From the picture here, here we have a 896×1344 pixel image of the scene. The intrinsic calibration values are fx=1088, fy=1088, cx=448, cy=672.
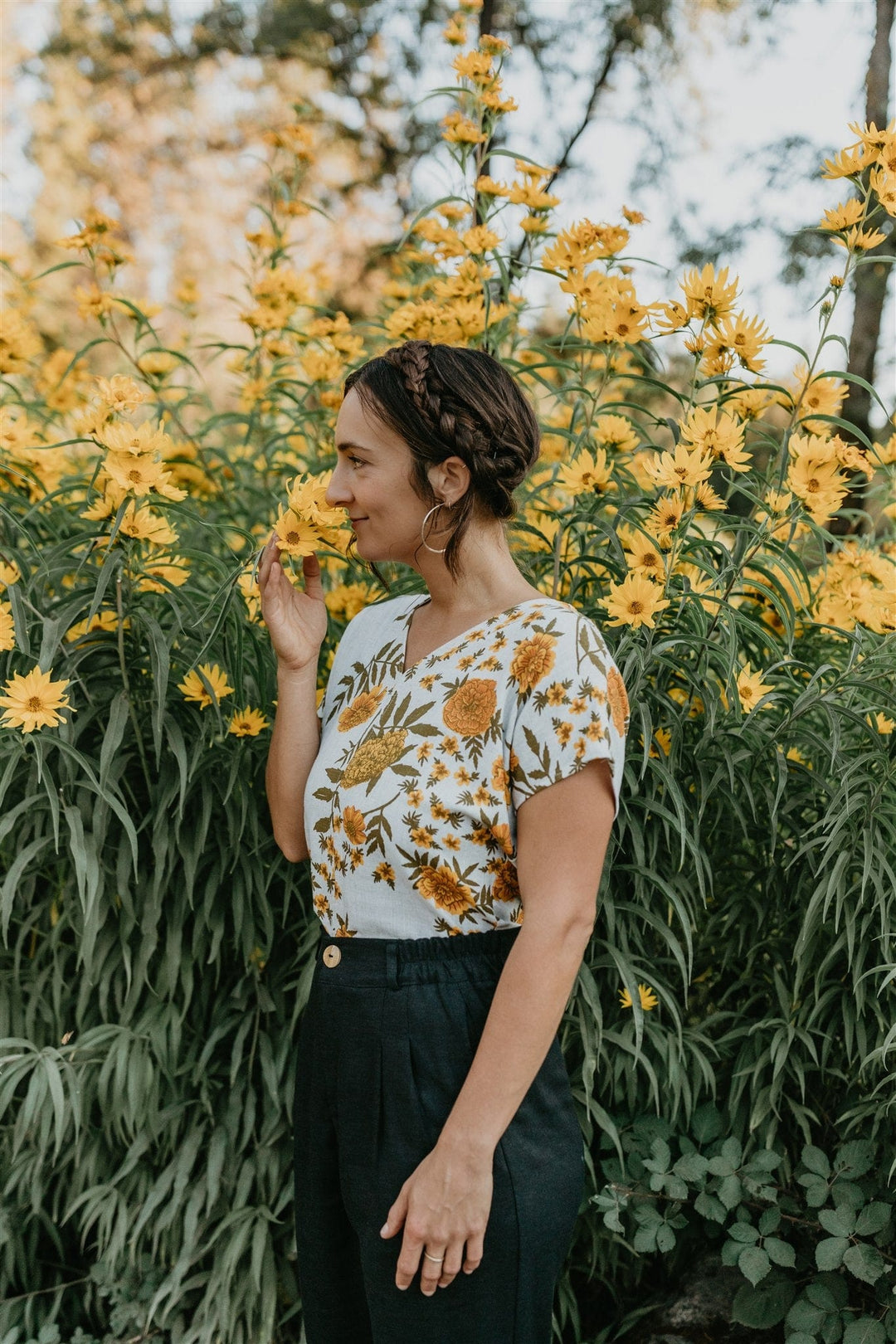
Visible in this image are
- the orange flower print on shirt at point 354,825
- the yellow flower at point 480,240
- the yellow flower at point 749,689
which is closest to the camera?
the orange flower print on shirt at point 354,825

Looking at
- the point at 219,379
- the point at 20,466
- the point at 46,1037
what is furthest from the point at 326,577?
the point at 219,379

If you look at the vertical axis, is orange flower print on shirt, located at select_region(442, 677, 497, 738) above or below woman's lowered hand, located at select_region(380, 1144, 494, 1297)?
above

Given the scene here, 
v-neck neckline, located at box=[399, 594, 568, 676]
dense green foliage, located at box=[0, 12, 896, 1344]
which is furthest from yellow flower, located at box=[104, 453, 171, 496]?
v-neck neckline, located at box=[399, 594, 568, 676]

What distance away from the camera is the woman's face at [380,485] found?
1191 mm

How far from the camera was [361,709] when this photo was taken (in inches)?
50.3

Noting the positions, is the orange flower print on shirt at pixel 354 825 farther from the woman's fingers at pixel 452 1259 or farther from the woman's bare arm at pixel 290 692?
the woman's fingers at pixel 452 1259

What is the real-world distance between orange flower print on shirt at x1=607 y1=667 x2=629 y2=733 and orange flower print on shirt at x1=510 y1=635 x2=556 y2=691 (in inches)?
2.6

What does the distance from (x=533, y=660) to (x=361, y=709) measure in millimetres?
275

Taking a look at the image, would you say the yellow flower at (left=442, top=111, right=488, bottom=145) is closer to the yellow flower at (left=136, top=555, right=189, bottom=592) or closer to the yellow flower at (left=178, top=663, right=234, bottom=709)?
the yellow flower at (left=136, top=555, right=189, bottom=592)

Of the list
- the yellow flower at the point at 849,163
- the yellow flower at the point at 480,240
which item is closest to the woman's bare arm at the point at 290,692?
the yellow flower at the point at 480,240

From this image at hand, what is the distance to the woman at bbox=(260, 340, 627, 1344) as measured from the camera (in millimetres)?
1023

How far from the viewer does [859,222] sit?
147cm

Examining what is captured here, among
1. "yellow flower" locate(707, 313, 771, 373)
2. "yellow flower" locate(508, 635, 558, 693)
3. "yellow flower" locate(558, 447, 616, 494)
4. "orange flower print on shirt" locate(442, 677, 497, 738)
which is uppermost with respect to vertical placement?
"yellow flower" locate(707, 313, 771, 373)

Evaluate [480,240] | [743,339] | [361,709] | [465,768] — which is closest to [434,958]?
[465,768]
